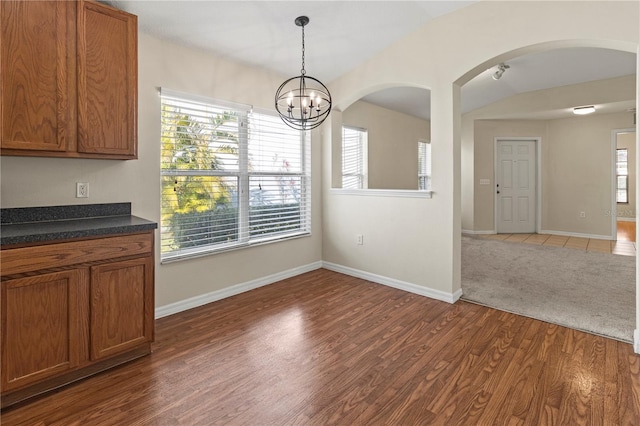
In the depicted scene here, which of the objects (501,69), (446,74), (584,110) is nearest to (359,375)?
(446,74)

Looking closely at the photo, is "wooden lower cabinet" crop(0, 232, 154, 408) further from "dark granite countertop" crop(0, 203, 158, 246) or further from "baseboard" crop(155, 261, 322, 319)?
"baseboard" crop(155, 261, 322, 319)

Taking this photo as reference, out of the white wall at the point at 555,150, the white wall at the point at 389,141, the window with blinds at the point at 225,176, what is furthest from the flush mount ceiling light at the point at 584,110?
the window with blinds at the point at 225,176

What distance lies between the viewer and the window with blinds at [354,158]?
5438 millimetres

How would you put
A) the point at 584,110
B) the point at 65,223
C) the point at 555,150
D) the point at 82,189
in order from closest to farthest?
the point at 65,223
the point at 82,189
the point at 584,110
the point at 555,150

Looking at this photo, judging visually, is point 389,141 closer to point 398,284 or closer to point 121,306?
point 398,284

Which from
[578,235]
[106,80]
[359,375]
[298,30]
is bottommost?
[359,375]

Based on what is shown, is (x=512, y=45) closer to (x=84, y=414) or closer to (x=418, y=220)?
(x=418, y=220)

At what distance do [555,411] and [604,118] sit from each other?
6.93m

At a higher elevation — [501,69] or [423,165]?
[501,69]

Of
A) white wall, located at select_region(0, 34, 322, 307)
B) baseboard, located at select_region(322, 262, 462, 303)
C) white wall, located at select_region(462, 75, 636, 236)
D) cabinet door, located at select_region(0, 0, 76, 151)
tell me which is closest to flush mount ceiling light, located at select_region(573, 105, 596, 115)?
white wall, located at select_region(462, 75, 636, 236)

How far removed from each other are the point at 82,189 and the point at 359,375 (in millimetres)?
2411

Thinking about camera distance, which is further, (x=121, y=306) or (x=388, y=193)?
(x=388, y=193)

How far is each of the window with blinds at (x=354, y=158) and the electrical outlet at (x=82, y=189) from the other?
3541 millimetres

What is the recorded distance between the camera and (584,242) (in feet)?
20.8
